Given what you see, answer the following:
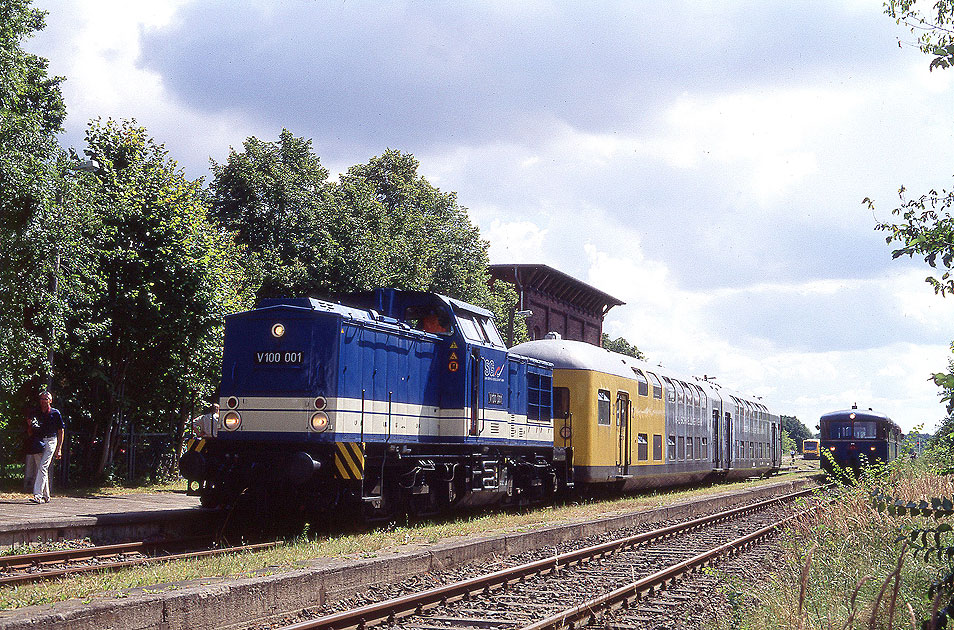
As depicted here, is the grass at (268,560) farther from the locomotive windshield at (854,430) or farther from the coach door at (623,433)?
the locomotive windshield at (854,430)

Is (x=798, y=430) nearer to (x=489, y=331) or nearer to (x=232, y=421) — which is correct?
(x=489, y=331)

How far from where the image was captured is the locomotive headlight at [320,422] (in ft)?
42.7

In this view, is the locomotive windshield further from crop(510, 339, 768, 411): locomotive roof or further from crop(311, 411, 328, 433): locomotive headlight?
crop(311, 411, 328, 433): locomotive headlight

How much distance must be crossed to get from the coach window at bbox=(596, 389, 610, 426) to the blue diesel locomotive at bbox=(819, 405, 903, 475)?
13.8 meters

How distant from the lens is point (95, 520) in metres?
12.8

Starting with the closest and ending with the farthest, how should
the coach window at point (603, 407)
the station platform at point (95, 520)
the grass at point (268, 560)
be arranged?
1. the grass at point (268, 560)
2. the station platform at point (95, 520)
3. the coach window at point (603, 407)

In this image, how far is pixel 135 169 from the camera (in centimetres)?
2227

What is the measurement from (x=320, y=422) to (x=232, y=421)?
1.47 meters

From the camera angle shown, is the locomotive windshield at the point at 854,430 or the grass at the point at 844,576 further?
the locomotive windshield at the point at 854,430

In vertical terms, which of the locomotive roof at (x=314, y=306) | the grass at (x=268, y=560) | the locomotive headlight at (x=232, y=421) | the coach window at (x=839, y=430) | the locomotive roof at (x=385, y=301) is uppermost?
the locomotive roof at (x=385, y=301)

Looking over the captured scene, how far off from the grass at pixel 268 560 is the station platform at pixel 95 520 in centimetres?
263

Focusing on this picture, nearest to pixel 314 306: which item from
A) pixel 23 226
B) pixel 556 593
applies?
pixel 556 593

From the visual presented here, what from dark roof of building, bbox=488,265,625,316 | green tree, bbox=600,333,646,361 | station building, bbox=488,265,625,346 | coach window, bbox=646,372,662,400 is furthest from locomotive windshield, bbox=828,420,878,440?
green tree, bbox=600,333,646,361

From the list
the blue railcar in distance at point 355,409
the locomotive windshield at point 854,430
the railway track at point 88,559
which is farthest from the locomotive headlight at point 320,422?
the locomotive windshield at point 854,430
